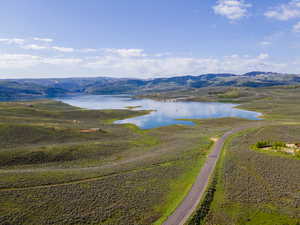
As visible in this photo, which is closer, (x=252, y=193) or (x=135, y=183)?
(x=252, y=193)

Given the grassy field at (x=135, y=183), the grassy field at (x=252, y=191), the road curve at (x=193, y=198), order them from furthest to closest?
the grassy field at (x=135, y=183) → the grassy field at (x=252, y=191) → the road curve at (x=193, y=198)

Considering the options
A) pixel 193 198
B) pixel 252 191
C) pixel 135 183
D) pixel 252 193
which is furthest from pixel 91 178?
pixel 252 191

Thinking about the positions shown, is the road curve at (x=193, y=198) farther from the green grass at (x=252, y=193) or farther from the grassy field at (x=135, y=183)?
the green grass at (x=252, y=193)

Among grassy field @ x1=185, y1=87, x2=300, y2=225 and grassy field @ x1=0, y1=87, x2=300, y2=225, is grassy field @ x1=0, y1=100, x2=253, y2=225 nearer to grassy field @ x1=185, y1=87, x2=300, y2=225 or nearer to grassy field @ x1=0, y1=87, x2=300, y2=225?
grassy field @ x1=0, y1=87, x2=300, y2=225

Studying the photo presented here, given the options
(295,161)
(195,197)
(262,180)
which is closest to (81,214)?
(195,197)

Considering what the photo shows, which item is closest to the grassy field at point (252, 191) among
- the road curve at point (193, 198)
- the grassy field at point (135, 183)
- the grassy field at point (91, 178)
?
the grassy field at point (135, 183)

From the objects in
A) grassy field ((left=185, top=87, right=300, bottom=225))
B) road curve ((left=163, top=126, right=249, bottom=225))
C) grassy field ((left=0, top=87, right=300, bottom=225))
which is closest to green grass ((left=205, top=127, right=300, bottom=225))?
grassy field ((left=185, top=87, right=300, bottom=225))

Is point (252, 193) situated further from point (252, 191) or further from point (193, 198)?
point (193, 198)

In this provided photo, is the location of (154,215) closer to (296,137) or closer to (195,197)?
(195,197)

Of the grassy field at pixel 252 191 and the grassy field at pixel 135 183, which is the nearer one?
the grassy field at pixel 252 191
